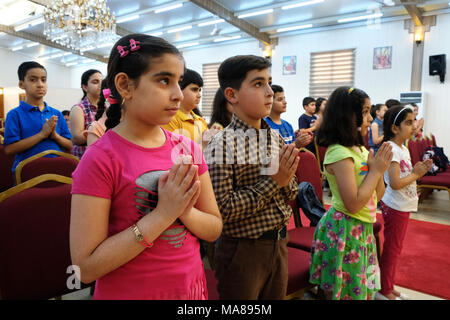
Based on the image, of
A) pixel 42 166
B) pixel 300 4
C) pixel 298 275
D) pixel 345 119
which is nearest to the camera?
pixel 298 275

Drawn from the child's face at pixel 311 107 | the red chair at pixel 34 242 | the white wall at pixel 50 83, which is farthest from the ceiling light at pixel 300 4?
the white wall at pixel 50 83

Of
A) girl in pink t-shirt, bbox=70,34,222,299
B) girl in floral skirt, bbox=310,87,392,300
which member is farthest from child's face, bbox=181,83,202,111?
girl in pink t-shirt, bbox=70,34,222,299

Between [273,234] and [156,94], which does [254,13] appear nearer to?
[273,234]

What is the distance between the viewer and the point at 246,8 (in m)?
8.80

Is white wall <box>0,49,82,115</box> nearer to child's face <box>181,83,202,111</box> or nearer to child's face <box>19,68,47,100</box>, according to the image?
child's face <box>19,68,47,100</box>

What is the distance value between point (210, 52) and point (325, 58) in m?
4.23

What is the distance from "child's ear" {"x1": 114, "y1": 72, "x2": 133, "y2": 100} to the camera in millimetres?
838

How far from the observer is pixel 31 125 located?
8.58ft

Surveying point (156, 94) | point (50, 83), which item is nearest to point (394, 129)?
point (156, 94)

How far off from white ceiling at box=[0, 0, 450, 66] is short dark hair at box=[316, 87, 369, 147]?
647 centimetres

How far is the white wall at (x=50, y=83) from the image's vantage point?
13180mm

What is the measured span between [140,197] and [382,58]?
9059 millimetres

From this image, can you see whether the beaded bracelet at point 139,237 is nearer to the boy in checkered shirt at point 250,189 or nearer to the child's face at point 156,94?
the child's face at point 156,94
